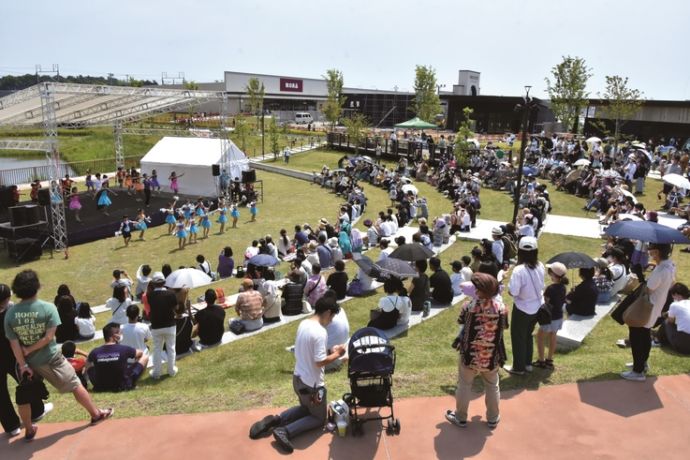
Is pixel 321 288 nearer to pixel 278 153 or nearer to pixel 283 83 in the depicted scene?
pixel 278 153

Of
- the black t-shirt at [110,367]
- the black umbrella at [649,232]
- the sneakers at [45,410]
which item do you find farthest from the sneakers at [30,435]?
the black umbrella at [649,232]

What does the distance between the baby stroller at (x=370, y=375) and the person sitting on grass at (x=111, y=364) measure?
3.12 metres

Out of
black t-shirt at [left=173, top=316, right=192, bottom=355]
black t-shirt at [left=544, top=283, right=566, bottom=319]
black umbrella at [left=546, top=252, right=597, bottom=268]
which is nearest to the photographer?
black t-shirt at [left=544, top=283, right=566, bottom=319]

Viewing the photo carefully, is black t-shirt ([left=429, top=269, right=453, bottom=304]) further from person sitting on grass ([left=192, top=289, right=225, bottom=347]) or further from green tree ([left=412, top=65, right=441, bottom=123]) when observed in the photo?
green tree ([left=412, top=65, right=441, bottom=123])

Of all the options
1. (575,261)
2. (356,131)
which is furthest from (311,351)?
(356,131)

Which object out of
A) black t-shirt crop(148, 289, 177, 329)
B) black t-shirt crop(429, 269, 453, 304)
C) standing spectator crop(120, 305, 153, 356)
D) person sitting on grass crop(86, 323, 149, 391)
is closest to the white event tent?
black t-shirt crop(429, 269, 453, 304)

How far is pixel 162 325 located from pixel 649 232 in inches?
287

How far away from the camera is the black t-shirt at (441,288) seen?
9312mm

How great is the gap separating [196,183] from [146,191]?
2.76 meters

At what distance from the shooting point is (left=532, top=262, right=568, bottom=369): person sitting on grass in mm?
6199

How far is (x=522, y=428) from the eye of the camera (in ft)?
16.4

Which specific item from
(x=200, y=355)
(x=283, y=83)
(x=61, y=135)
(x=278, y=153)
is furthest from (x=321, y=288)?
(x=283, y=83)

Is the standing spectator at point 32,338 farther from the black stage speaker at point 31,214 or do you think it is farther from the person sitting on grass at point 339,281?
the black stage speaker at point 31,214

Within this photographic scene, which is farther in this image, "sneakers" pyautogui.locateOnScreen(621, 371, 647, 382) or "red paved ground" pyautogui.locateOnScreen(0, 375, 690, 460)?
"sneakers" pyautogui.locateOnScreen(621, 371, 647, 382)
